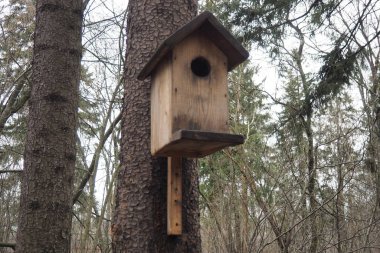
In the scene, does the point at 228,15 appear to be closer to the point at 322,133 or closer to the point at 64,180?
the point at 322,133

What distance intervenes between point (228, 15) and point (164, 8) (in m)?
4.53

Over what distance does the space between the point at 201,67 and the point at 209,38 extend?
0.50 ft

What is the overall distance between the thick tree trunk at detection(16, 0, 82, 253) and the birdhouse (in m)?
0.62

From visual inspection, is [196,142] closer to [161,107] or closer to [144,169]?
[161,107]

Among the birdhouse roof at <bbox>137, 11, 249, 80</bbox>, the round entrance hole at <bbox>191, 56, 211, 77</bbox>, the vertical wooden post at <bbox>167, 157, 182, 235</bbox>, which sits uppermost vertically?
the birdhouse roof at <bbox>137, 11, 249, 80</bbox>

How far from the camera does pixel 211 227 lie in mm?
5832

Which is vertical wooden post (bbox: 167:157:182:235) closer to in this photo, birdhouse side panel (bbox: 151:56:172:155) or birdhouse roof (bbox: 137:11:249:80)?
birdhouse side panel (bbox: 151:56:172:155)

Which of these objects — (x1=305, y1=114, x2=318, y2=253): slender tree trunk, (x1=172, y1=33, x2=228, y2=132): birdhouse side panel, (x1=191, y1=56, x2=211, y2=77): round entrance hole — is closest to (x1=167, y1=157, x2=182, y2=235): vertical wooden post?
(x1=172, y1=33, x2=228, y2=132): birdhouse side panel

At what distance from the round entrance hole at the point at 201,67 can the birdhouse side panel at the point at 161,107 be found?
0.53 ft

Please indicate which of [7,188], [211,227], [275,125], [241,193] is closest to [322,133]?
[275,125]

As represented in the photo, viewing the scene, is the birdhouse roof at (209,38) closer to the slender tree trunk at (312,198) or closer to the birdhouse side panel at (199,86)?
the birdhouse side panel at (199,86)

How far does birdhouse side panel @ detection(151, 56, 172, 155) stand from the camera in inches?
79.7

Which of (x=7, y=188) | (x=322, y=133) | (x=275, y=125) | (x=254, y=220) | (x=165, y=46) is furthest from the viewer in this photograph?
(x=7, y=188)

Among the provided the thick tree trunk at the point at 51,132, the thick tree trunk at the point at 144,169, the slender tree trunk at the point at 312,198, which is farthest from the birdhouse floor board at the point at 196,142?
the slender tree trunk at the point at 312,198
